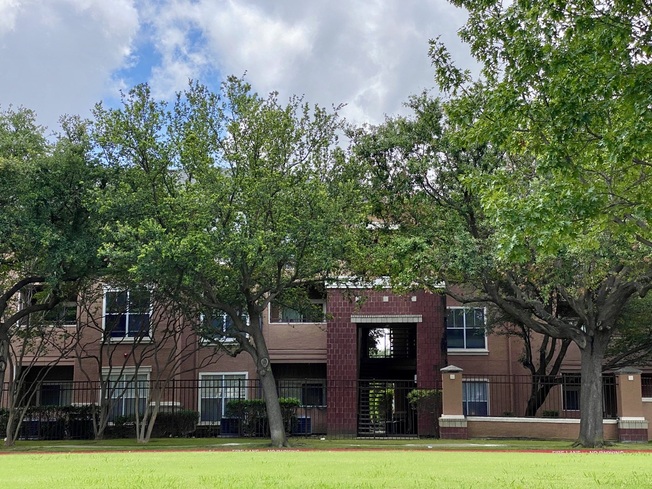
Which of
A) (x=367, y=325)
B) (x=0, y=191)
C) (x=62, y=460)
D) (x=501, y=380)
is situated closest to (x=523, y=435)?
(x=501, y=380)

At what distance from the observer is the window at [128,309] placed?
27.8 m

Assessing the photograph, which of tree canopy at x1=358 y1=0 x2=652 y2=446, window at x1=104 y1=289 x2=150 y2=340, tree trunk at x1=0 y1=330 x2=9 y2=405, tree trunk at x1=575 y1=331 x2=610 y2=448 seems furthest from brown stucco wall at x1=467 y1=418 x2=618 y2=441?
tree trunk at x1=0 y1=330 x2=9 y2=405

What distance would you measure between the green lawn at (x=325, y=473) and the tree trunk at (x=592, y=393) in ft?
22.9

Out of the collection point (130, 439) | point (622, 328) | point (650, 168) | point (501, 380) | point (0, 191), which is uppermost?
point (0, 191)

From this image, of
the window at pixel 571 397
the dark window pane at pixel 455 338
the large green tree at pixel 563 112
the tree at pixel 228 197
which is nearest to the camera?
the large green tree at pixel 563 112

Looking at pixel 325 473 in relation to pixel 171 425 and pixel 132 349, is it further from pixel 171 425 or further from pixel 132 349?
pixel 171 425

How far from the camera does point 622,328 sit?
28.5 meters

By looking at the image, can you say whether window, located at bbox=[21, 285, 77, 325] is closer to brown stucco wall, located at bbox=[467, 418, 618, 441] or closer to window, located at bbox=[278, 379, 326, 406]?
window, located at bbox=[278, 379, 326, 406]

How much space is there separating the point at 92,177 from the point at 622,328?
19.6 metres

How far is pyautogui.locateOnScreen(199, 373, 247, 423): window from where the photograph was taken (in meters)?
31.2

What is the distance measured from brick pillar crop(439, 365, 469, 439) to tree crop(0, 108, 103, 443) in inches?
469

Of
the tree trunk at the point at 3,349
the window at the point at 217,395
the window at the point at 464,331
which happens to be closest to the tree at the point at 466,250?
the window at the point at 464,331

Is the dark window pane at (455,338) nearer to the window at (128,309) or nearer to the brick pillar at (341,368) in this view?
the brick pillar at (341,368)

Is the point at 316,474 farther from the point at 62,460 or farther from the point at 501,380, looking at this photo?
the point at 501,380
